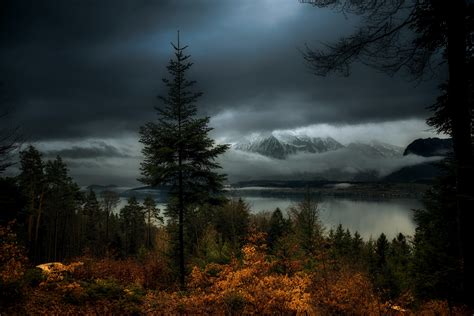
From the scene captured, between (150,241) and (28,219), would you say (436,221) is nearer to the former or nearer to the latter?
(28,219)

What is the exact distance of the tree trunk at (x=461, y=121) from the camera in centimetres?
418

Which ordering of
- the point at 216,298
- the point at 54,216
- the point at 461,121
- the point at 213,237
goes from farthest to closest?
the point at 54,216 < the point at 213,237 < the point at 216,298 < the point at 461,121

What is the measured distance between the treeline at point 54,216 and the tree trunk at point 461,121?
71.9ft

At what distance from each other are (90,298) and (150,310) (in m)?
2.94

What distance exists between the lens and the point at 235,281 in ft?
32.4

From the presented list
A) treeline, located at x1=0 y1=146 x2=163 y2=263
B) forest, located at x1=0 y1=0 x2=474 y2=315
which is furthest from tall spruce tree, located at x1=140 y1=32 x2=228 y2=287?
treeline, located at x1=0 y1=146 x2=163 y2=263

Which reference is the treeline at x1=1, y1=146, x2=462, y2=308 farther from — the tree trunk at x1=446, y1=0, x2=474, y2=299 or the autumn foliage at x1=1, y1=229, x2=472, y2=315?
the autumn foliage at x1=1, y1=229, x2=472, y2=315

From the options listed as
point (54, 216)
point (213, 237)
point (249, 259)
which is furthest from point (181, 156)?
point (54, 216)

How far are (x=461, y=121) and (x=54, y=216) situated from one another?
46.5 metres

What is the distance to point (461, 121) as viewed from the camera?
4.29m

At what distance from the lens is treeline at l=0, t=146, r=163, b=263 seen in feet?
101

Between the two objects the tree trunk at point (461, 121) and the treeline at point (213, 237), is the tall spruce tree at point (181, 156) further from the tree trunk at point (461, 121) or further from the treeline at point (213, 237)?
the tree trunk at point (461, 121)

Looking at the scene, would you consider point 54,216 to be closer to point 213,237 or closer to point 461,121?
point 213,237

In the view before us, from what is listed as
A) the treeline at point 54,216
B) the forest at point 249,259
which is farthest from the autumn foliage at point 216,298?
the treeline at point 54,216
